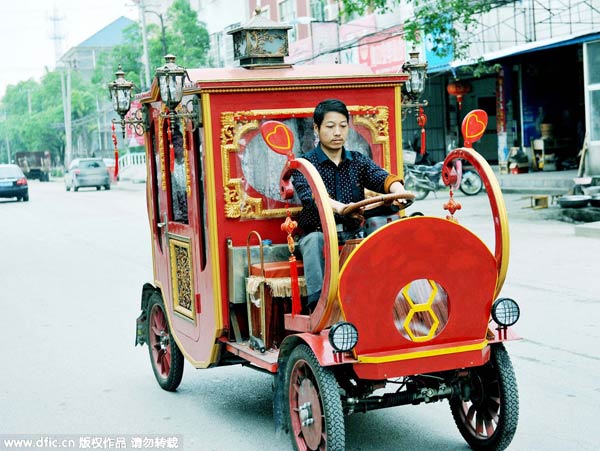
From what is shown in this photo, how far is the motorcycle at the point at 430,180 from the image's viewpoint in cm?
2244

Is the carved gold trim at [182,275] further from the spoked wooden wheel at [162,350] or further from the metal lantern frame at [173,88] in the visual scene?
the metal lantern frame at [173,88]

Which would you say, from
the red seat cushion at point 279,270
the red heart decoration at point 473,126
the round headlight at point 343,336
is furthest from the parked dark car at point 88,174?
the round headlight at point 343,336

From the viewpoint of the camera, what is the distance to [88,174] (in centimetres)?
4009

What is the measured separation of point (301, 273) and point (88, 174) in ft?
119

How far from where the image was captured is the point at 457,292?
4.50 meters

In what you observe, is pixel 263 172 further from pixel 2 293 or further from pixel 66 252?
pixel 66 252

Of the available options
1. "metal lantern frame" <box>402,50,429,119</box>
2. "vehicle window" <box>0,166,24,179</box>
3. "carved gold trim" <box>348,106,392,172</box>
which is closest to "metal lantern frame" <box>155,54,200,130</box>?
"carved gold trim" <box>348,106,392,172</box>

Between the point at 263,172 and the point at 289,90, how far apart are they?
0.51 m

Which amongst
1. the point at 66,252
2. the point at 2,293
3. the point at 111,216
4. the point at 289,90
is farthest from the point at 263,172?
the point at 111,216

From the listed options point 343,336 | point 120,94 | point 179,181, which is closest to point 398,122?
point 179,181

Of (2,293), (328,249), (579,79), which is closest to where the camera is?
(328,249)

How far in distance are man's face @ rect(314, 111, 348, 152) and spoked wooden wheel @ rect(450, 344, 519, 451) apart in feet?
4.50

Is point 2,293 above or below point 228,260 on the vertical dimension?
below

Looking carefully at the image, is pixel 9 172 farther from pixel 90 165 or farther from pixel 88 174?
pixel 90 165
